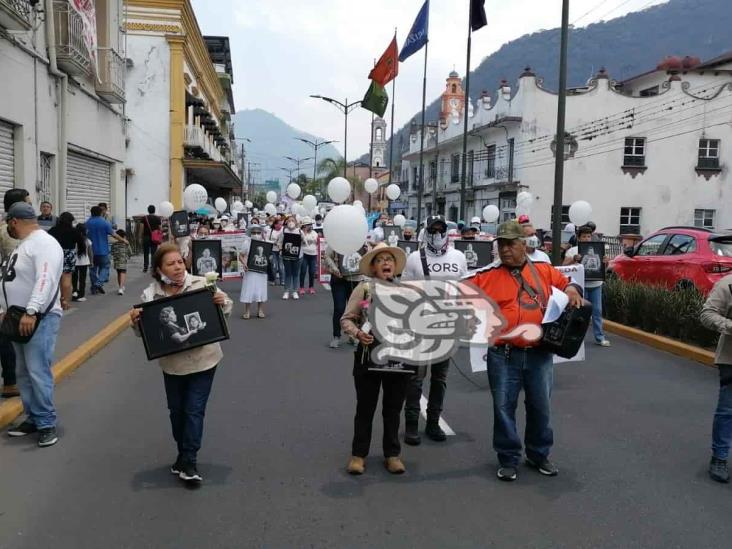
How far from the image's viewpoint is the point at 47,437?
5566 mm

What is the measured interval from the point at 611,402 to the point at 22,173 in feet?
38.6

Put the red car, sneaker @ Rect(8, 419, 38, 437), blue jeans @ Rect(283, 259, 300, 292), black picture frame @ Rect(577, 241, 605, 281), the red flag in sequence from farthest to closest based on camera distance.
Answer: the red flag, blue jeans @ Rect(283, 259, 300, 292), the red car, black picture frame @ Rect(577, 241, 605, 281), sneaker @ Rect(8, 419, 38, 437)

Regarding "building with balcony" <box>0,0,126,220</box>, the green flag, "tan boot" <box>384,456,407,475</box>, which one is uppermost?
the green flag

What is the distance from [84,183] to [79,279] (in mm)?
6918

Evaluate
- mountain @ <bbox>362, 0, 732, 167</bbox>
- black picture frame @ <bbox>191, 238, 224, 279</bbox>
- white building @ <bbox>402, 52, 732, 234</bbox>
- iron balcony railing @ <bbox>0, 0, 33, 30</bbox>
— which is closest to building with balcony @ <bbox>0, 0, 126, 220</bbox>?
iron balcony railing @ <bbox>0, 0, 33, 30</bbox>

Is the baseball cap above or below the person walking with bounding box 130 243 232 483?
above

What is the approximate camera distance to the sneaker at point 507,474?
487 cm

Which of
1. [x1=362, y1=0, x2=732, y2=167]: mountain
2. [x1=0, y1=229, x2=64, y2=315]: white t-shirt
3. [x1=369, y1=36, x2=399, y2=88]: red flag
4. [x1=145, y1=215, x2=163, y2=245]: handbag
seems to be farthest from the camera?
[x1=362, y1=0, x2=732, y2=167]: mountain

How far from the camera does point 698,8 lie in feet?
513

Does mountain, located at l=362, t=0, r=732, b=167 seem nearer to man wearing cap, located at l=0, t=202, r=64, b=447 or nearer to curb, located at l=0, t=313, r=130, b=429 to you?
curb, located at l=0, t=313, r=130, b=429

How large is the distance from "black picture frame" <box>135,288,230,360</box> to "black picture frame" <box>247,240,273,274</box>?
7757 millimetres

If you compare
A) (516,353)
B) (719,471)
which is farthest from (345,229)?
(719,471)

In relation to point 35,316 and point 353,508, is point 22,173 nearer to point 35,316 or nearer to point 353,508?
point 35,316

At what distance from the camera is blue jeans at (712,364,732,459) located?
4973mm
